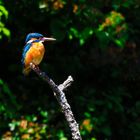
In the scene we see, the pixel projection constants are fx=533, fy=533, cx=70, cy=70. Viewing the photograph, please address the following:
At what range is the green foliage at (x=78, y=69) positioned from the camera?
523 cm

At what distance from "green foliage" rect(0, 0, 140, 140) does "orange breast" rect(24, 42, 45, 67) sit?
5.67 feet

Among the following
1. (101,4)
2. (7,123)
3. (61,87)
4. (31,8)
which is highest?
(31,8)

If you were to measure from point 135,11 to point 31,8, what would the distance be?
120cm

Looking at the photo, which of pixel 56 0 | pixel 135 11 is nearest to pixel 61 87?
pixel 56 0

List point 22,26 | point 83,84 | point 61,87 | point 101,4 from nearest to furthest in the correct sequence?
point 61,87
point 101,4
point 22,26
point 83,84

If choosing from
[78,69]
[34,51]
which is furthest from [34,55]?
[78,69]

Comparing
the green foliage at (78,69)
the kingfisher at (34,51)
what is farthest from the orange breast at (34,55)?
the green foliage at (78,69)

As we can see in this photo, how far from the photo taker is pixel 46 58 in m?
5.97

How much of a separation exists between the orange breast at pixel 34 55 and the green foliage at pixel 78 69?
5.67 ft

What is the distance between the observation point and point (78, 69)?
6145mm

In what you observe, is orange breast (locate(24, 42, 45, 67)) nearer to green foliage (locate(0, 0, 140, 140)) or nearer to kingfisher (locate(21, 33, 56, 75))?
kingfisher (locate(21, 33, 56, 75))

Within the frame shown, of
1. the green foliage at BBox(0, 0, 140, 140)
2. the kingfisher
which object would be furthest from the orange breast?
the green foliage at BBox(0, 0, 140, 140)

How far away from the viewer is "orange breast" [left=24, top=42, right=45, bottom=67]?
10.3 ft

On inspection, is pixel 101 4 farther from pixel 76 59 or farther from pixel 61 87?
pixel 61 87
